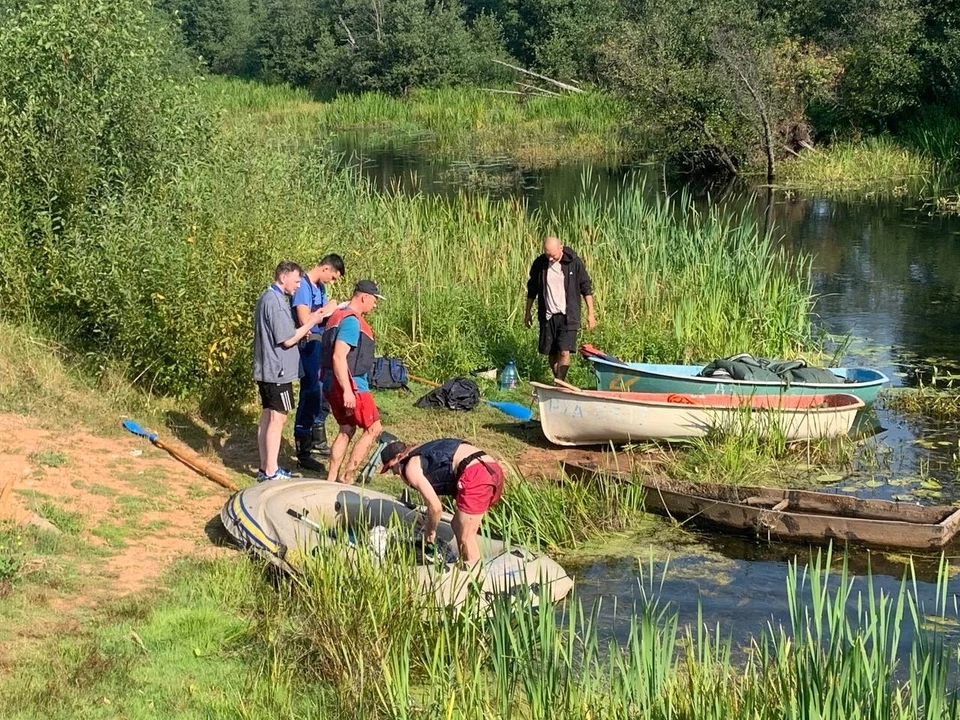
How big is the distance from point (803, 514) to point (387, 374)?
186 inches

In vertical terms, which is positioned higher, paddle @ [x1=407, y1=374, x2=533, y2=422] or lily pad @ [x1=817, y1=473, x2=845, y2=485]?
paddle @ [x1=407, y1=374, x2=533, y2=422]

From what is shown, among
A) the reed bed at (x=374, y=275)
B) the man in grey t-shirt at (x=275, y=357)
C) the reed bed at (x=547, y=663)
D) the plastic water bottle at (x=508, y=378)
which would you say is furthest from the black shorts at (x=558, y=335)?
the reed bed at (x=547, y=663)

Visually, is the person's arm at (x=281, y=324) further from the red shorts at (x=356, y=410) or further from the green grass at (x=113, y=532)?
the green grass at (x=113, y=532)

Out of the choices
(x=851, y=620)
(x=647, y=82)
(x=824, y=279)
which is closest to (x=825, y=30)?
(x=647, y=82)

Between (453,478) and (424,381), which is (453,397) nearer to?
(424,381)

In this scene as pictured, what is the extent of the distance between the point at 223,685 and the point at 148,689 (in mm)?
360

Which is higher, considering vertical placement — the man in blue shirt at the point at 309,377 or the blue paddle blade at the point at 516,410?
the man in blue shirt at the point at 309,377

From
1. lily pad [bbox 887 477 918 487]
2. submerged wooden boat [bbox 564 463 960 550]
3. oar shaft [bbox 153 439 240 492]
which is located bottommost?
lily pad [bbox 887 477 918 487]

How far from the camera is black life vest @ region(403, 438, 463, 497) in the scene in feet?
24.5

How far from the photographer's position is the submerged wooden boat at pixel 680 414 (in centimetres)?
1129

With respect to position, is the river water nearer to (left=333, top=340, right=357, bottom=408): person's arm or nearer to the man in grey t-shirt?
(left=333, top=340, right=357, bottom=408): person's arm

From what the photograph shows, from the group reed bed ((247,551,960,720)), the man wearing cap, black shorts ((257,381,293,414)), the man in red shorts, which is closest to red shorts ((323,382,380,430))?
the man wearing cap

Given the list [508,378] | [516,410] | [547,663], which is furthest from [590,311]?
[547,663]

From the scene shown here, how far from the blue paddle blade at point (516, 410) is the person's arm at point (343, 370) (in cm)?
350
